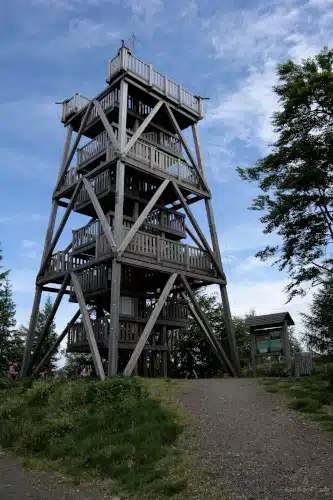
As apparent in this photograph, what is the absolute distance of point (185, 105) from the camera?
80.9 feet

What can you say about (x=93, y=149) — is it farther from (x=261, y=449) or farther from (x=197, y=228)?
(x=261, y=449)

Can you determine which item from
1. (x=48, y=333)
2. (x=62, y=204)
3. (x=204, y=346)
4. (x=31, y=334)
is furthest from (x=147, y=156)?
(x=48, y=333)

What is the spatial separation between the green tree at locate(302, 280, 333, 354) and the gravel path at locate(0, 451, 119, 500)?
9.37 meters

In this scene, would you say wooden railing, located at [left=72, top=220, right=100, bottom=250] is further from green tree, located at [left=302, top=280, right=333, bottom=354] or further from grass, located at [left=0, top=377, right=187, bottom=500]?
green tree, located at [left=302, top=280, right=333, bottom=354]

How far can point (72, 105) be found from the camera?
25.0m

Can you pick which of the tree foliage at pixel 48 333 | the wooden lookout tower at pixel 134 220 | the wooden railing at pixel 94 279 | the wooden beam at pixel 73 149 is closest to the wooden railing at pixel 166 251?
the wooden lookout tower at pixel 134 220

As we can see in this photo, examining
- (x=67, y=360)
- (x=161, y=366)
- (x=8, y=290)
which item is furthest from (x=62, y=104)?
(x=67, y=360)

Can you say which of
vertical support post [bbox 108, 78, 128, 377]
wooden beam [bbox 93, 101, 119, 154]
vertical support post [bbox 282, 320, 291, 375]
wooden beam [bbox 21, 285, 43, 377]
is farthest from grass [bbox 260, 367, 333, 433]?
wooden beam [bbox 21, 285, 43, 377]

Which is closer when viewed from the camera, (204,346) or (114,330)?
(114,330)

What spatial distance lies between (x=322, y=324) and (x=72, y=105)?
17620 mm

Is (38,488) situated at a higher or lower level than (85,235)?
lower

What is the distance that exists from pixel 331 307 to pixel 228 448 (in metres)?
6.78

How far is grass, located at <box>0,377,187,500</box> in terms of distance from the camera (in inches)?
332

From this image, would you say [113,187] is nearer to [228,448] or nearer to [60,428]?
[60,428]
